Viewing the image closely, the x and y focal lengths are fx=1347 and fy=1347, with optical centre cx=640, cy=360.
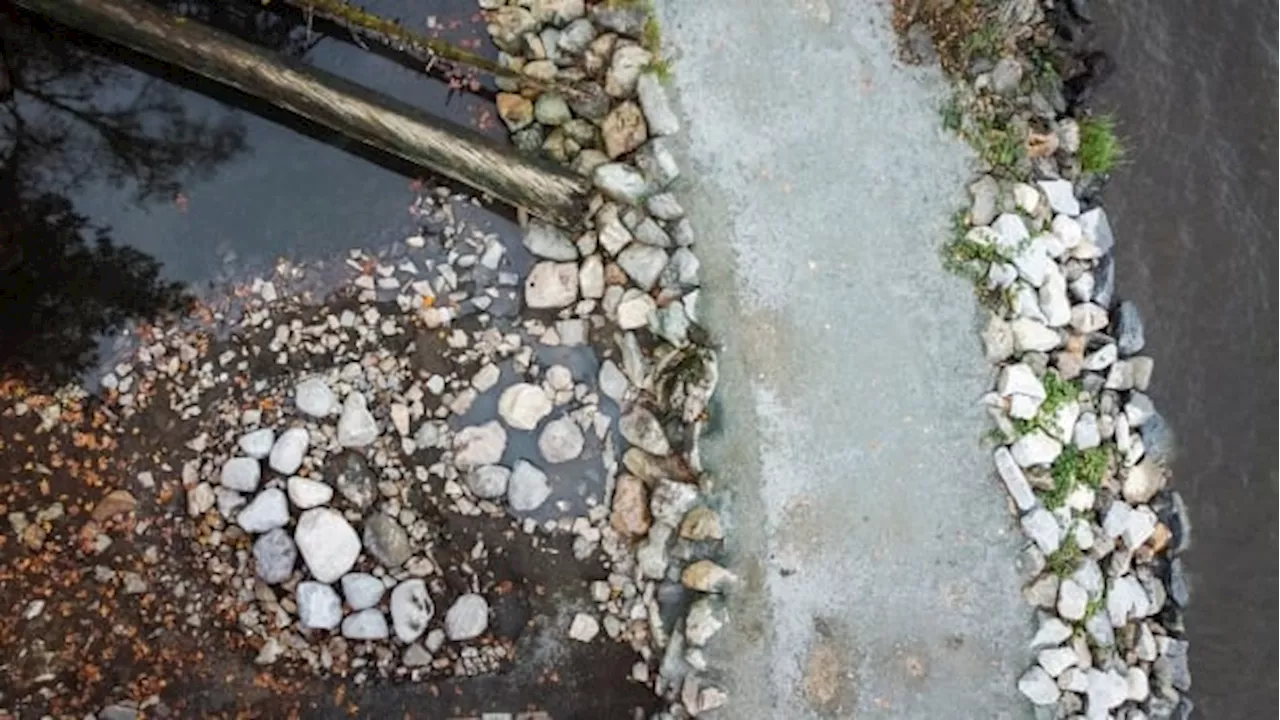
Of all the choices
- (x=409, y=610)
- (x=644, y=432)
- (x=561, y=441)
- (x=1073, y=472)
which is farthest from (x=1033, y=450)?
(x=409, y=610)

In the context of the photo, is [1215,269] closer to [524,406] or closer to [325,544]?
[524,406]

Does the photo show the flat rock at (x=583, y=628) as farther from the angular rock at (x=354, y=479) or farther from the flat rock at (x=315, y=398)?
the flat rock at (x=315, y=398)

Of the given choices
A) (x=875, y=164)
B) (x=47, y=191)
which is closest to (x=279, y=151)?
(x=47, y=191)

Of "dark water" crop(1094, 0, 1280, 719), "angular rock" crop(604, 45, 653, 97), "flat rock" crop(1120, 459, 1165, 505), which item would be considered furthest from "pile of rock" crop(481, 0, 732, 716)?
"dark water" crop(1094, 0, 1280, 719)

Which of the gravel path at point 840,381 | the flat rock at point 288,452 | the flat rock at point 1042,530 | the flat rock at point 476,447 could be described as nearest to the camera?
the gravel path at point 840,381

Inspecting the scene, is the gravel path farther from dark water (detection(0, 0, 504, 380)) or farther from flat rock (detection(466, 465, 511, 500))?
dark water (detection(0, 0, 504, 380))

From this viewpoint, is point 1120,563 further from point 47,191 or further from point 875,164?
point 47,191

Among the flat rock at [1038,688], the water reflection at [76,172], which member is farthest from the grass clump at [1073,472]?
the water reflection at [76,172]
